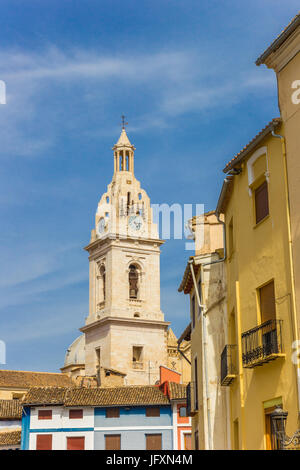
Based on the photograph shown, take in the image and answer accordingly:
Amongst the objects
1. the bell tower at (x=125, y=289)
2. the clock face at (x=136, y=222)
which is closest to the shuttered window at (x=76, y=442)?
the bell tower at (x=125, y=289)

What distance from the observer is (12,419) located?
5725 cm

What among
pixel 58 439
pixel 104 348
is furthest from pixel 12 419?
pixel 104 348

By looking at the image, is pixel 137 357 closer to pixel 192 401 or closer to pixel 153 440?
pixel 153 440

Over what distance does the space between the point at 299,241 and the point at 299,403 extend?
3.29 meters

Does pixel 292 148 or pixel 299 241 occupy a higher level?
pixel 292 148

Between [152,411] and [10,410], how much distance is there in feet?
40.1

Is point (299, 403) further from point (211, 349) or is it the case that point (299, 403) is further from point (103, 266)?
point (103, 266)

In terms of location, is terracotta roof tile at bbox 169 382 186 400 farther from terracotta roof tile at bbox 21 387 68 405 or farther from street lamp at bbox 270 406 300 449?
street lamp at bbox 270 406 300 449

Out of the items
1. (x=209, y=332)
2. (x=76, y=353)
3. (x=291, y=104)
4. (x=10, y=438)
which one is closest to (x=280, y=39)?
(x=291, y=104)

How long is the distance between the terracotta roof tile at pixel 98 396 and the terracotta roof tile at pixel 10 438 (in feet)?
9.81

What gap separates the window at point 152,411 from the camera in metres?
51.0

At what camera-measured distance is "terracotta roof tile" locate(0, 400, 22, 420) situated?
5706 centimetres

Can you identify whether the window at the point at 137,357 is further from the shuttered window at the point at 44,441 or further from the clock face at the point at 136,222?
the shuttered window at the point at 44,441
